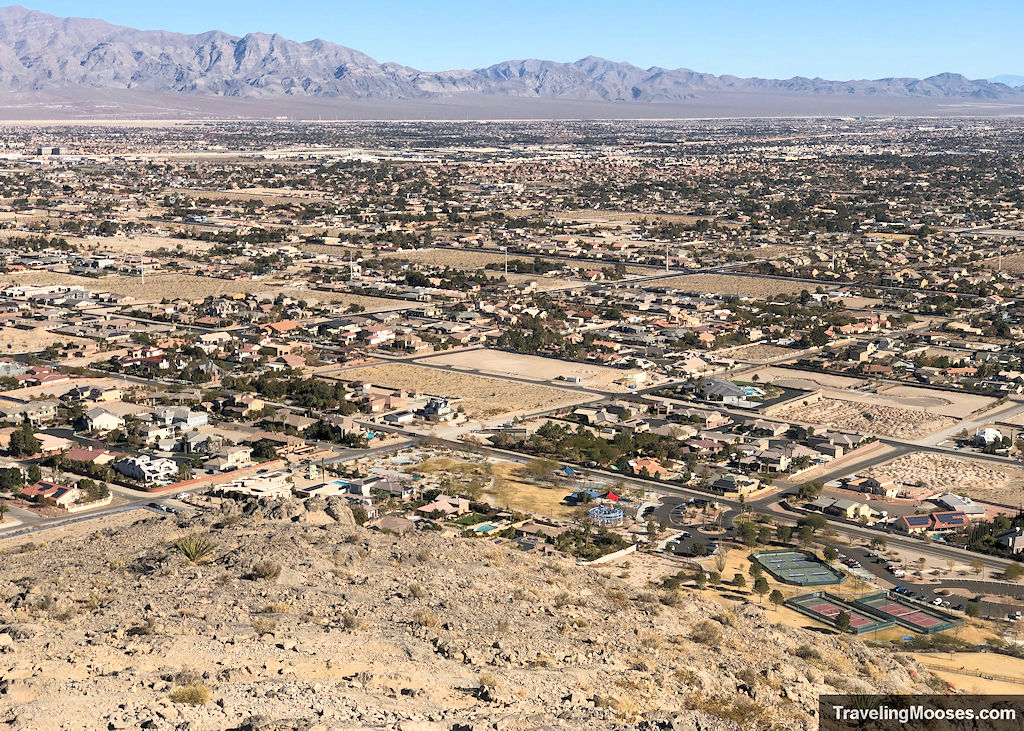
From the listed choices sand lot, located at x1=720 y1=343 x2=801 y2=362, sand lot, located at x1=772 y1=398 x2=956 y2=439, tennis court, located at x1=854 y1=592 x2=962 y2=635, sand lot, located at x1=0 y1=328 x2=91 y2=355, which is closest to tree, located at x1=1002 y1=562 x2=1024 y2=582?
tennis court, located at x1=854 y1=592 x2=962 y2=635

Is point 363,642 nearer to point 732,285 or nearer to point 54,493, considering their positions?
point 54,493

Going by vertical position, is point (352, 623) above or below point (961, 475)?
above

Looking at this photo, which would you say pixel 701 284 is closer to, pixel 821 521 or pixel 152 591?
pixel 821 521

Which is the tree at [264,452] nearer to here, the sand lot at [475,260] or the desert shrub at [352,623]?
the desert shrub at [352,623]

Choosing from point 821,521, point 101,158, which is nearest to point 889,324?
point 821,521

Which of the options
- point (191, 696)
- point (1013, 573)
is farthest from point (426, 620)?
point (1013, 573)

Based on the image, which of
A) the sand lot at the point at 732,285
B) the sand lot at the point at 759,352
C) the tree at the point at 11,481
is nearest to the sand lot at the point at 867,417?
the sand lot at the point at 759,352
